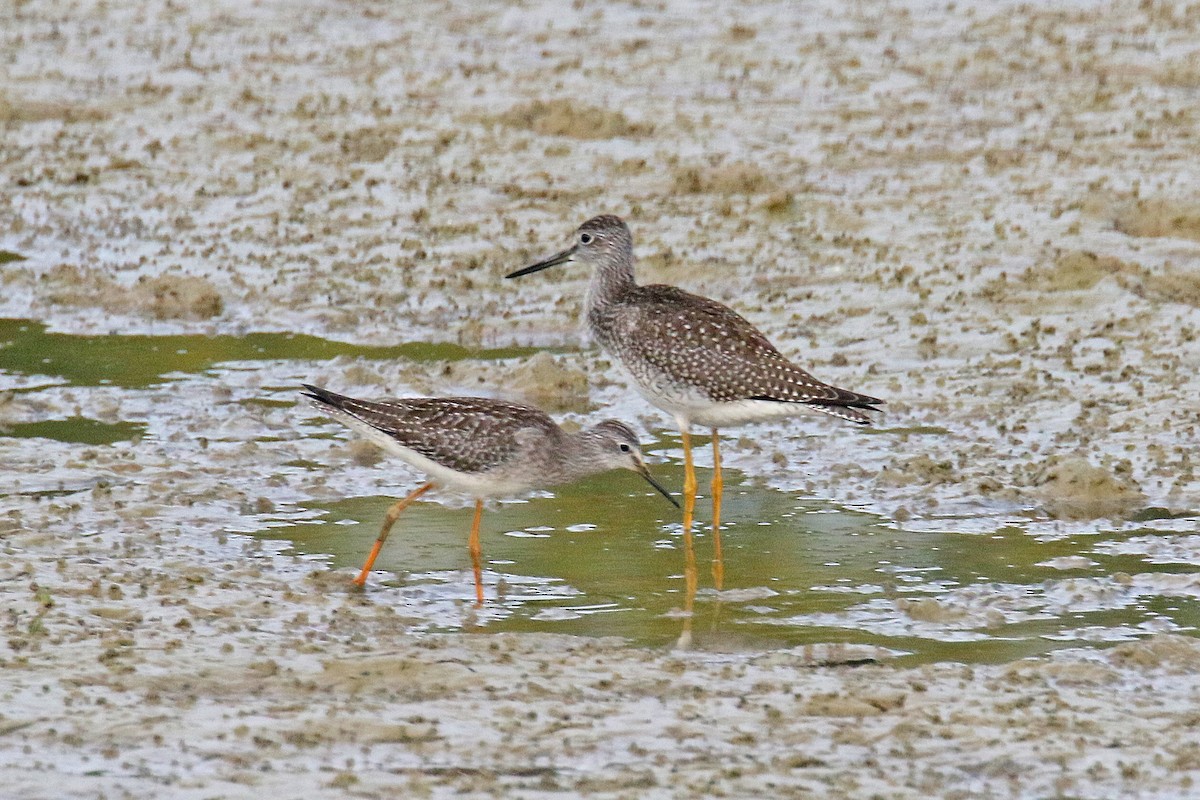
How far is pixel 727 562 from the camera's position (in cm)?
940

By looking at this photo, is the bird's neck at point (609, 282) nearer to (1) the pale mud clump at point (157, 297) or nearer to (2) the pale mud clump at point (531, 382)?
(2) the pale mud clump at point (531, 382)

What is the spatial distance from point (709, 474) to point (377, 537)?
2261mm

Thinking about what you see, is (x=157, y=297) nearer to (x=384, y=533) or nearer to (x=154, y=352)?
(x=154, y=352)

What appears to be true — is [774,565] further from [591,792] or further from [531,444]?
[591,792]

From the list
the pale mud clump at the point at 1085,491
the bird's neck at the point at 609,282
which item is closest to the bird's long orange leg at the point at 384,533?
the bird's neck at the point at 609,282

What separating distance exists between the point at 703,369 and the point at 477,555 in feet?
5.89

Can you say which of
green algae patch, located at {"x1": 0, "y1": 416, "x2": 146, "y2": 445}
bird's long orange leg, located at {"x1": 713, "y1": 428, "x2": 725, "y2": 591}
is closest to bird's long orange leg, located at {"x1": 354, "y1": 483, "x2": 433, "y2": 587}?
bird's long orange leg, located at {"x1": 713, "y1": 428, "x2": 725, "y2": 591}

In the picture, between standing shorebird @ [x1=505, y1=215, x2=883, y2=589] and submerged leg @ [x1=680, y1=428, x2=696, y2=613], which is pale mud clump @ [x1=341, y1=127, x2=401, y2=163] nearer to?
standing shorebird @ [x1=505, y1=215, x2=883, y2=589]

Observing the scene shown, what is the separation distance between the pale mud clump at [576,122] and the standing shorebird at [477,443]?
689 centimetres

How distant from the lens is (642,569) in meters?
9.28

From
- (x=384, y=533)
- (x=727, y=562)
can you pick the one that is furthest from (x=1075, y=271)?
(x=384, y=533)

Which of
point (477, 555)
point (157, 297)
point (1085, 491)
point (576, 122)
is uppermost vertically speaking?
point (576, 122)

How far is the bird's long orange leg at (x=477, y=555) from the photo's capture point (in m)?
8.78

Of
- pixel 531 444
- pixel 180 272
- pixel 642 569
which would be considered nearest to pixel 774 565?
pixel 642 569
